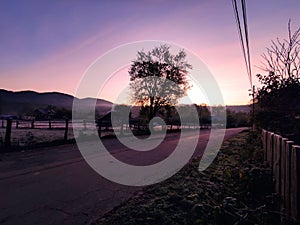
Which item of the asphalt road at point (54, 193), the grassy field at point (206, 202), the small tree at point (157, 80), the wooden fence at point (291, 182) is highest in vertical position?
the small tree at point (157, 80)

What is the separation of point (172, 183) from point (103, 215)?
2326 mm

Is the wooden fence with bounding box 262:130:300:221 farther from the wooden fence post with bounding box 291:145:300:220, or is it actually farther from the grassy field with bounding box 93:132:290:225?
the grassy field with bounding box 93:132:290:225

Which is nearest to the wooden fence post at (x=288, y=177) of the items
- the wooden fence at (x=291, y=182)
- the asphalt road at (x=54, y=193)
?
the wooden fence at (x=291, y=182)

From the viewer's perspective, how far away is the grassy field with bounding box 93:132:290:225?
12.1 ft

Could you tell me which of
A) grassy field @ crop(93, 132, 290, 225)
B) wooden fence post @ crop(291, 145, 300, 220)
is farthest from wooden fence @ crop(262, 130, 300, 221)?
grassy field @ crop(93, 132, 290, 225)

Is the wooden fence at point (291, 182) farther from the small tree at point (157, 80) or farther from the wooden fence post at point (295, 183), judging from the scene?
the small tree at point (157, 80)

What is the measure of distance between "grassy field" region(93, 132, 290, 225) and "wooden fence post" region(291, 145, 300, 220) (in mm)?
246

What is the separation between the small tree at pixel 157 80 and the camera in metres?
36.8

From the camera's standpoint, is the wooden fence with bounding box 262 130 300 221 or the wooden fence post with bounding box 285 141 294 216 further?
the wooden fence post with bounding box 285 141 294 216

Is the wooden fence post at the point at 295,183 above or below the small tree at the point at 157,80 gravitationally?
below

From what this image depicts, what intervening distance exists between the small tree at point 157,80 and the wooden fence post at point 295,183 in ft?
108

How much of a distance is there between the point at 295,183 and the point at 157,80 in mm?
34801

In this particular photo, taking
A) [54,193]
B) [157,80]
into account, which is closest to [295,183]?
[54,193]

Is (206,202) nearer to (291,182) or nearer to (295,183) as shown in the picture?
(291,182)
